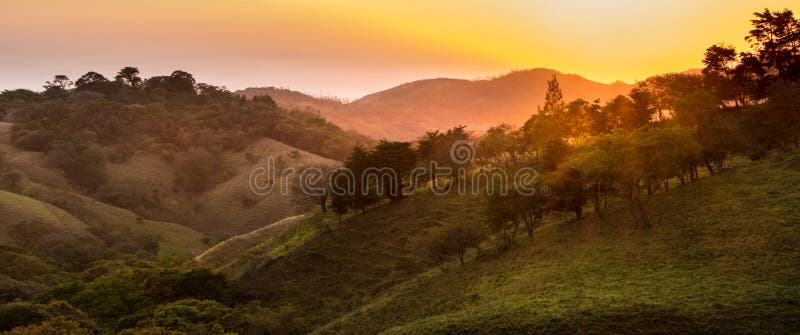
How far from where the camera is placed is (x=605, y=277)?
3534 cm

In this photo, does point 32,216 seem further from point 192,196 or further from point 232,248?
point 192,196

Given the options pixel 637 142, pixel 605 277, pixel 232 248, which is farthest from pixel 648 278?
pixel 232 248

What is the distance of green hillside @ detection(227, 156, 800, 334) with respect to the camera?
27438mm

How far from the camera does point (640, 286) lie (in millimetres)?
31594

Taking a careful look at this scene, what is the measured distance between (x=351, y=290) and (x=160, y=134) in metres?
148

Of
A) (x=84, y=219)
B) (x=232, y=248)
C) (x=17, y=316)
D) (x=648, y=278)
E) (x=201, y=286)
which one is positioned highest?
(x=648, y=278)

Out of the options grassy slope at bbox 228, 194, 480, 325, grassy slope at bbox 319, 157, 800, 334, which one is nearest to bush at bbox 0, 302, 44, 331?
grassy slope at bbox 319, 157, 800, 334

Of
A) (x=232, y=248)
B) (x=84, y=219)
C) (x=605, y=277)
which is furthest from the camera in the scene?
(x=84, y=219)

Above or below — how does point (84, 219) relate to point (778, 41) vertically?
below

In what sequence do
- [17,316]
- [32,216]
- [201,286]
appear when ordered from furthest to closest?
1. [32,216]
2. [201,286]
3. [17,316]

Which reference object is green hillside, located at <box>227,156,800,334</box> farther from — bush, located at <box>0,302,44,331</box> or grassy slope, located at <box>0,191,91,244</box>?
grassy slope, located at <box>0,191,91,244</box>

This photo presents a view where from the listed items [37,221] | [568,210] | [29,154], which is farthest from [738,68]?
[29,154]

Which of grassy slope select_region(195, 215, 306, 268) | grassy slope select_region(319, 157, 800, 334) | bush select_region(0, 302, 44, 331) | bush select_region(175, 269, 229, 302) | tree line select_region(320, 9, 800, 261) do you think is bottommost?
grassy slope select_region(195, 215, 306, 268)

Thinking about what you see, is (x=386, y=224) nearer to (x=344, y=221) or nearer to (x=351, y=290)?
(x=344, y=221)
